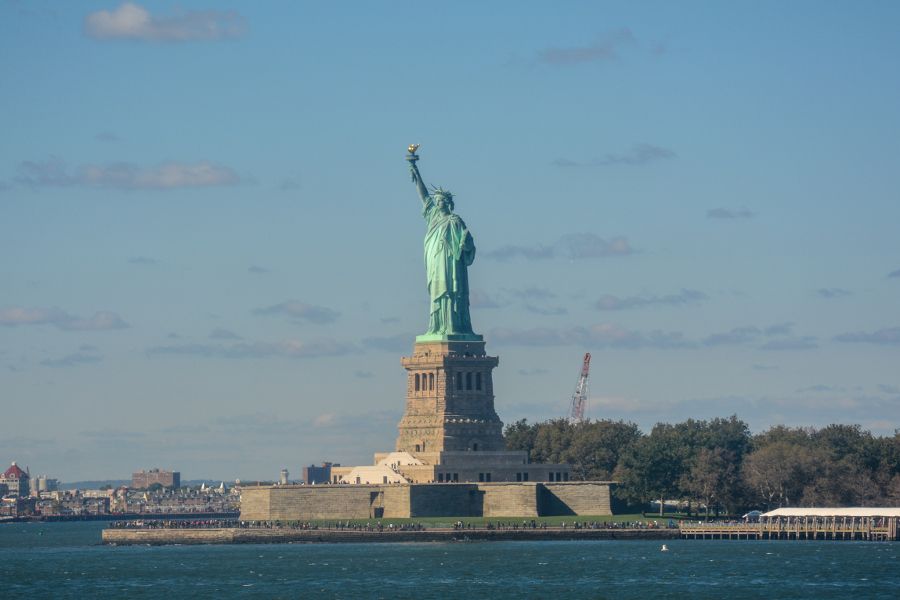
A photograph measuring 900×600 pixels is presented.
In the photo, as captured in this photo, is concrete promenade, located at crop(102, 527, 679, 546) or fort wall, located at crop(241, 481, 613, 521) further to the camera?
fort wall, located at crop(241, 481, 613, 521)

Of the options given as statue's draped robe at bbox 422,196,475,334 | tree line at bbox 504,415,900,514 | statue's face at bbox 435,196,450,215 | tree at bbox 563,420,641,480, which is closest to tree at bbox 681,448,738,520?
tree line at bbox 504,415,900,514

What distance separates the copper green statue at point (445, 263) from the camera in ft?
569

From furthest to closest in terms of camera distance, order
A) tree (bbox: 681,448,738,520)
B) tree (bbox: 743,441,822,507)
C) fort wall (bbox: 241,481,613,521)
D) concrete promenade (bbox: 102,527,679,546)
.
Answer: tree (bbox: 681,448,738,520) → tree (bbox: 743,441,822,507) → fort wall (bbox: 241,481,613,521) → concrete promenade (bbox: 102,527,679,546)

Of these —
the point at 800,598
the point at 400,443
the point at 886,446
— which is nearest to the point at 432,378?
the point at 400,443

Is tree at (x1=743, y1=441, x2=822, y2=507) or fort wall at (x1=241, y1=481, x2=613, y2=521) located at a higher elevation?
tree at (x1=743, y1=441, x2=822, y2=507)

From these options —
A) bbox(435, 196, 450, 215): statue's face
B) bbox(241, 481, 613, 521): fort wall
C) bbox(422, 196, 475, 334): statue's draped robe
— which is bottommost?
bbox(241, 481, 613, 521): fort wall

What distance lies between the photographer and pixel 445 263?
173750 mm

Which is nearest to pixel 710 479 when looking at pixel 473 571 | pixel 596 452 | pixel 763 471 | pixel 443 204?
pixel 763 471

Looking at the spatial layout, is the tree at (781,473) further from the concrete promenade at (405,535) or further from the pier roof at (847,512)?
the concrete promenade at (405,535)

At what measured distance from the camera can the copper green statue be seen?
6826 inches

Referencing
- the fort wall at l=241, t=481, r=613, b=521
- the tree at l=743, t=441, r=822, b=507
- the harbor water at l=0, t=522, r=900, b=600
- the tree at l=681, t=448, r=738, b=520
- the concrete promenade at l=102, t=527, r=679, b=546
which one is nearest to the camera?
the harbor water at l=0, t=522, r=900, b=600

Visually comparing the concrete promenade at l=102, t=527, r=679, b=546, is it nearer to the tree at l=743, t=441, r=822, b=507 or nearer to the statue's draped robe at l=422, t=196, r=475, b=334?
the tree at l=743, t=441, r=822, b=507

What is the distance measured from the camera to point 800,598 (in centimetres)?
11231

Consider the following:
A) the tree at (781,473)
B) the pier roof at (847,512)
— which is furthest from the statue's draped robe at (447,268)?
the pier roof at (847,512)
